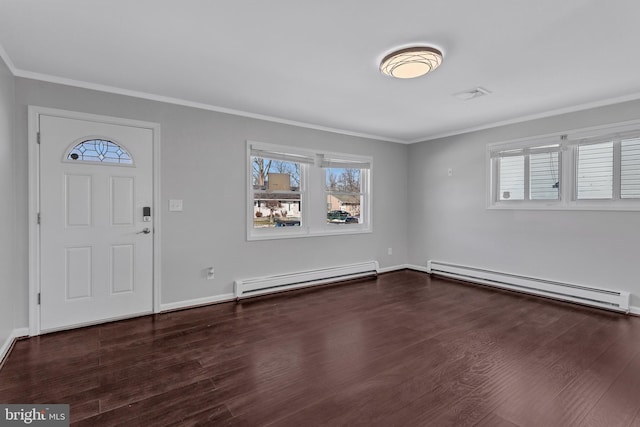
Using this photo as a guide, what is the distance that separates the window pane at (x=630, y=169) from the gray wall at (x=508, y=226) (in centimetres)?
26

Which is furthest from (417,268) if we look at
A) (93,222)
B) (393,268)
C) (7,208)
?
(7,208)

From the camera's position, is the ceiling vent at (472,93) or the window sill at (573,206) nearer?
the ceiling vent at (472,93)

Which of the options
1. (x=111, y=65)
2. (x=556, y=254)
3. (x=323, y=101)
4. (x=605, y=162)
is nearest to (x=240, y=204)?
(x=323, y=101)

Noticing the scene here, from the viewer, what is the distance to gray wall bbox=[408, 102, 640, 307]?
12.1 feet

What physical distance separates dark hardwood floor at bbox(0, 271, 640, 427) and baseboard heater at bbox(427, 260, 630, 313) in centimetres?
17

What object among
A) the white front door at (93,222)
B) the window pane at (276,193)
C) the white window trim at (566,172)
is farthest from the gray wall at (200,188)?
the white window trim at (566,172)

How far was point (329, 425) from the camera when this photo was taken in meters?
1.78

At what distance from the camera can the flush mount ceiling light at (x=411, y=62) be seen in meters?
2.46

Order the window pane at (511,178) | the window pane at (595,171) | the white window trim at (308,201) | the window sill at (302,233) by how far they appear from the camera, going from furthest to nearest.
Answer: the window pane at (511,178) → the window sill at (302,233) → the white window trim at (308,201) → the window pane at (595,171)

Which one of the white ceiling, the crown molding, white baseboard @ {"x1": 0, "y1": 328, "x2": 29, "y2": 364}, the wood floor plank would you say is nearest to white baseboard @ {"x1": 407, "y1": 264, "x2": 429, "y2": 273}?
the crown molding

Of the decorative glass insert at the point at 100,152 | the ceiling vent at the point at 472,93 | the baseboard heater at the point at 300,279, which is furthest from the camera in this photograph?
the baseboard heater at the point at 300,279

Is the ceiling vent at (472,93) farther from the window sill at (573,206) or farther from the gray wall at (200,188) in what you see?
the gray wall at (200,188)

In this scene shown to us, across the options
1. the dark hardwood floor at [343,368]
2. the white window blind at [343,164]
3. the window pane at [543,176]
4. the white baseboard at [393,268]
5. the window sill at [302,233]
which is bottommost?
the dark hardwood floor at [343,368]

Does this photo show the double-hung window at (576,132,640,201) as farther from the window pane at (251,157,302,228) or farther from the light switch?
the light switch
